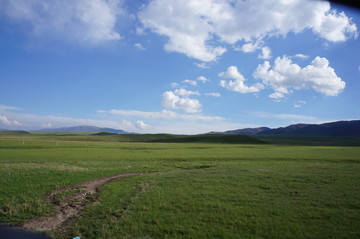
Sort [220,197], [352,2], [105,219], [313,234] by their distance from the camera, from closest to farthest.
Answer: [352,2] < [313,234] < [105,219] < [220,197]

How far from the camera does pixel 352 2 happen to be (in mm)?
3975

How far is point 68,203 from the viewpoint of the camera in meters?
14.3

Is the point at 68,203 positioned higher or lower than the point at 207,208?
lower

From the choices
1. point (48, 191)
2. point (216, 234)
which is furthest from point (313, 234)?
point (48, 191)

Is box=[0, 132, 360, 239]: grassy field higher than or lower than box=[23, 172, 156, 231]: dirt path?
higher

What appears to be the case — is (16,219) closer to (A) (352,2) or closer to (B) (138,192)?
(B) (138,192)

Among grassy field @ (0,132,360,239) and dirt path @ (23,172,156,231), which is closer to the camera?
grassy field @ (0,132,360,239)

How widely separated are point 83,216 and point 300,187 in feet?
50.3

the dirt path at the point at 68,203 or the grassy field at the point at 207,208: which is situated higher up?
the grassy field at the point at 207,208

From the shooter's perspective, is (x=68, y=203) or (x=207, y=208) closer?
(x=207, y=208)

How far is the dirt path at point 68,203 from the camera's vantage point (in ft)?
36.5

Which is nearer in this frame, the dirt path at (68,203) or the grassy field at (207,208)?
the grassy field at (207,208)

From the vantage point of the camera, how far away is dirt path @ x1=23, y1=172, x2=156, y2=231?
11.1 meters

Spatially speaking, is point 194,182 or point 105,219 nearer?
point 105,219
